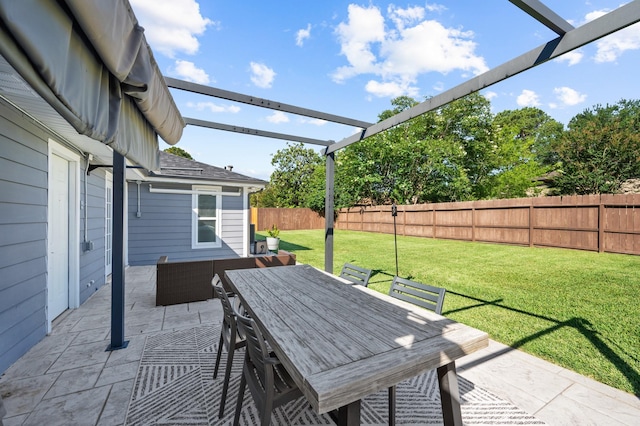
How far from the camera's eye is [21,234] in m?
2.80

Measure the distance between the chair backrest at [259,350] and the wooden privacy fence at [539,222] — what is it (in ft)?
33.4

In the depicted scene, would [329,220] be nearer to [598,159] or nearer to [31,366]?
[31,366]

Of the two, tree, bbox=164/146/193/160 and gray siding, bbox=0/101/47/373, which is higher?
tree, bbox=164/146/193/160

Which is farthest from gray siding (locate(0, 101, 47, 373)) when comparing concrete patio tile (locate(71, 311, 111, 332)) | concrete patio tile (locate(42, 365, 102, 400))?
concrete patio tile (locate(42, 365, 102, 400))

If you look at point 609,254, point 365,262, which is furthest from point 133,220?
point 609,254

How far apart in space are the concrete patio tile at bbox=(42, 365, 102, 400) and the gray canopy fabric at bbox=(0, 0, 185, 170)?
2155mm

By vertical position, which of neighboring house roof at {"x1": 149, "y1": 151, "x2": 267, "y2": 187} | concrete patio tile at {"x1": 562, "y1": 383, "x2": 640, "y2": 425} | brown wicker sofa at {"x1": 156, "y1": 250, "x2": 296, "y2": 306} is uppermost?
neighboring house roof at {"x1": 149, "y1": 151, "x2": 267, "y2": 187}

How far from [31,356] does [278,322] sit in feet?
9.62

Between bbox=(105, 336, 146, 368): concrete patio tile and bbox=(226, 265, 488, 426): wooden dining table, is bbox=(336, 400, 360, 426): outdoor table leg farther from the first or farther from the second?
bbox=(105, 336, 146, 368): concrete patio tile

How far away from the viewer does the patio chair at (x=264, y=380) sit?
1461mm

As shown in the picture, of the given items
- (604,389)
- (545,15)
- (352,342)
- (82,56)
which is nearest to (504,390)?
(604,389)

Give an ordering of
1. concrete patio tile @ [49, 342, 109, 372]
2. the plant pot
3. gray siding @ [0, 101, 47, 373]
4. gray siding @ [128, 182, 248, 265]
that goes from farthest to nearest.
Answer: the plant pot < gray siding @ [128, 182, 248, 265] < concrete patio tile @ [49, 342, 109, 372] < gray siding @ [0, 101, 47, 373]

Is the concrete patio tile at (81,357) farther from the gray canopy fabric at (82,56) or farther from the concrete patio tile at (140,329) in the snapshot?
the gray canopy fabric at (82,56)

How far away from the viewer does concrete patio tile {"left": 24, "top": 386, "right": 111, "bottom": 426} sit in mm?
1955
